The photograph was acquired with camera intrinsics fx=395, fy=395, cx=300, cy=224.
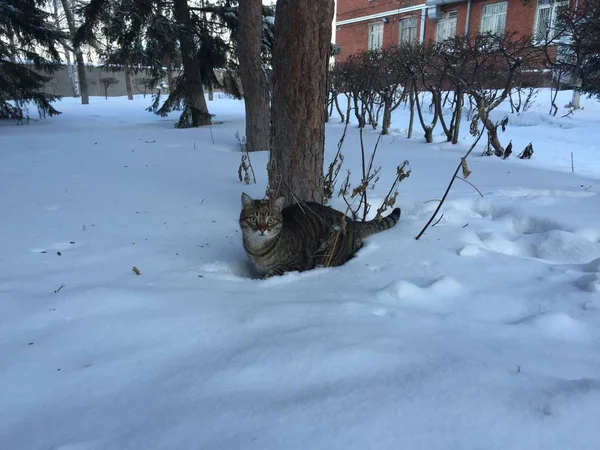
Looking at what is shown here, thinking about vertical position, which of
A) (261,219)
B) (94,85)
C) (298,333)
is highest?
(94,85)

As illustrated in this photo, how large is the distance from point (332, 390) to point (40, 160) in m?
6.36

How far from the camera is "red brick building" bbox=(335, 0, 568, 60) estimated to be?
20328mm

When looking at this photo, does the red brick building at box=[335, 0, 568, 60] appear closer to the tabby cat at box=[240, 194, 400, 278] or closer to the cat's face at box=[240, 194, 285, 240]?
the tabby cat at box=[240, 194, 400, 278]

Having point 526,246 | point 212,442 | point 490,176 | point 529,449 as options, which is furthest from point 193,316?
point 490,176

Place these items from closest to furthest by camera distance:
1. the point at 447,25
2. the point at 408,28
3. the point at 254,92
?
1. the point at 254,92
2. the point at 447,25
3. the point at 408,28

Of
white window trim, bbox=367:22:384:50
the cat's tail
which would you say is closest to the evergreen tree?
the cat's tail

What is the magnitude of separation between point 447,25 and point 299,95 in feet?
80.0

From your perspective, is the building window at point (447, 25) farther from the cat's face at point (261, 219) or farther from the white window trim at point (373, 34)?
the cat's face at point (261, 219)

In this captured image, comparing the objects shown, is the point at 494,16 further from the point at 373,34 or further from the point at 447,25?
the point at 373,34

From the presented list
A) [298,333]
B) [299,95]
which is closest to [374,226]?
[299,95]

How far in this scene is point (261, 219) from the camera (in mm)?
2988

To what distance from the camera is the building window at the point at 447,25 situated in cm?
2321

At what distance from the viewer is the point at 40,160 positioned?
6.02 meters

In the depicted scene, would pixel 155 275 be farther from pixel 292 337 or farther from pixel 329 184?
pixel 329 184
